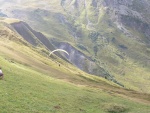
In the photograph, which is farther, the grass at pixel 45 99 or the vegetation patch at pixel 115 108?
the vegetation patch at pixel 115 108

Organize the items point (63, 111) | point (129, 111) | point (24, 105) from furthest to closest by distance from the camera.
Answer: point (129, 111) < point (63, 111) < point (24, 105)

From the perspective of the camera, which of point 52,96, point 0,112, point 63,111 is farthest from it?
point 52,96

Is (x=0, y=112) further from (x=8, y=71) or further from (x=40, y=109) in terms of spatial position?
(x=8, y=71)

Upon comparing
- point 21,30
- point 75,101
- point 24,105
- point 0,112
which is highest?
point 21,30

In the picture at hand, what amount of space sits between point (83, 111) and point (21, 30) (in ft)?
432

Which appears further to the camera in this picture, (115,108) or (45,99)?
(115,108)

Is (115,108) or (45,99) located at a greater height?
(115,108)

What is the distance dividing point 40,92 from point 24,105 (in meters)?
9.07

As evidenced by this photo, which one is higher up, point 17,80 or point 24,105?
point 17,80

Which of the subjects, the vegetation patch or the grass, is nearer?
the grass

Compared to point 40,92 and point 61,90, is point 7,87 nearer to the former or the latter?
point 40,92

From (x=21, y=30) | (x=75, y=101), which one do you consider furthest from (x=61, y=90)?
(x=21, y=30)

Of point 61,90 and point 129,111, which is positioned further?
A: point 61,90

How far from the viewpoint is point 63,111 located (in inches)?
1549
